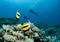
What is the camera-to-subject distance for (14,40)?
12.9 feet

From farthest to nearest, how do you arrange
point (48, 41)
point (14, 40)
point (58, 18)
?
point (58, 18), point (48, 41), point (14, 40)

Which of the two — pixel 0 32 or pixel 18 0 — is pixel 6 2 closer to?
pixel 18 0

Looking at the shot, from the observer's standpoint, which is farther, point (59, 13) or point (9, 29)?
point (59, 13)

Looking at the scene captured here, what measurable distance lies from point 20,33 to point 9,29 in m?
0.42

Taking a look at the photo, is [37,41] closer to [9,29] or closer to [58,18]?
[9,29]

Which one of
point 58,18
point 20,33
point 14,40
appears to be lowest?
point 14,40

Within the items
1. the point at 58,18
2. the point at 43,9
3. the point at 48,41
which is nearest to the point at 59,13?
the point at 58,18

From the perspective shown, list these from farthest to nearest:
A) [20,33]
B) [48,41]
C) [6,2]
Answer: [6,2]
[48,41]
[20,33]

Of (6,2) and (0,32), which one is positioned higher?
(6,2)

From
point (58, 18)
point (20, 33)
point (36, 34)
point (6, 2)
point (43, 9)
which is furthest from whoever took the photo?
point (43, 9)

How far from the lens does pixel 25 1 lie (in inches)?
2554

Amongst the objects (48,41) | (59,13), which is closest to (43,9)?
(59,13)

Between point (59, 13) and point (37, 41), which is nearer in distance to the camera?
point (37, 41)

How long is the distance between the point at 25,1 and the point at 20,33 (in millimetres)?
61217
